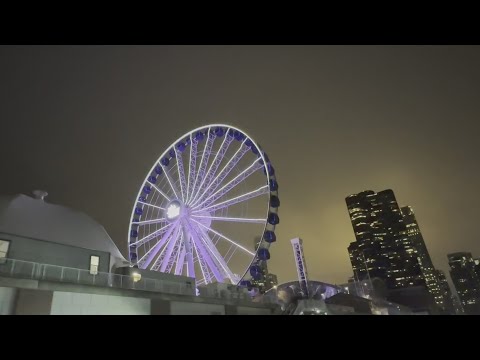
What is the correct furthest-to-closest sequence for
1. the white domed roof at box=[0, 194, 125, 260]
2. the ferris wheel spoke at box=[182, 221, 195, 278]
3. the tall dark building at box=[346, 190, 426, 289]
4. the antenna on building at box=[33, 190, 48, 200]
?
the tall dark building at box=[346, 190, 426, 289], the ferris wheel spoke at box=[182, 221, 195, 278], the antenna on building at box=[33, 190, 48, 200], the white domed roof at box=[0, 194, 125, 260]

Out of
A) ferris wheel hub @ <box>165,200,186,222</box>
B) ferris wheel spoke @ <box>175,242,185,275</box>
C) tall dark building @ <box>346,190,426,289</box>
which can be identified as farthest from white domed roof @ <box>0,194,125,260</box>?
tall dark building @ <box>346,190,426,289</box>

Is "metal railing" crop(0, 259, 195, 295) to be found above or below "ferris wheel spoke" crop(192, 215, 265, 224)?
below

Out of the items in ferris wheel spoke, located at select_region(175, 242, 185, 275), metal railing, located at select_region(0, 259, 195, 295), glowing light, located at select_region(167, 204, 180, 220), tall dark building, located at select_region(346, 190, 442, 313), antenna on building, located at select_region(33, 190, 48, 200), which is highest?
tall dark building, located at select_region(346, 190, 442, 313)

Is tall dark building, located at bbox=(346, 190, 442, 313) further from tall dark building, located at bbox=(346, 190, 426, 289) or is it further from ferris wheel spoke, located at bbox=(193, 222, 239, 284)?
ferris wheel spoke, located at bbox=(193, 222, 239, 284)

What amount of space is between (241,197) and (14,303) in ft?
63.0

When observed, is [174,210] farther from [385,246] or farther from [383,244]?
[383,244]

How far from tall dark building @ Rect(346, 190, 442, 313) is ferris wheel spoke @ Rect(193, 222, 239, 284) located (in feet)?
426

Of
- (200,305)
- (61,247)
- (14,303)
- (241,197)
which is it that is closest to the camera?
(14,303)

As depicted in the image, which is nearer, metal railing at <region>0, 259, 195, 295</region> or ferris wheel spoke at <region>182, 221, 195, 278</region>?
metal railing at <region>0, 259, 195, 295</region>

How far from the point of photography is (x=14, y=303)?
671 inches

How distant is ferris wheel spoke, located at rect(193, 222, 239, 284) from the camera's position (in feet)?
103
